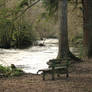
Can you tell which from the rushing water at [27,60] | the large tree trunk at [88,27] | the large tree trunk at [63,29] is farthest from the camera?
the rushing water at [27,60]

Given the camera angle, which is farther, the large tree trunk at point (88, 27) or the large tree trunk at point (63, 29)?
the large tree trunk at point (88, 27)

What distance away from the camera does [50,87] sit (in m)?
8.82

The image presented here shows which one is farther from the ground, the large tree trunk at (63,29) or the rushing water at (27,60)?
the large tree trunk at (63,29)

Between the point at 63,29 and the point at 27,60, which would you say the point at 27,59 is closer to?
the point at 27,60

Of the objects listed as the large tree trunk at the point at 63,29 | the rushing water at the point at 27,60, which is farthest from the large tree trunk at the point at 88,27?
the rushing water at the point at 27,60

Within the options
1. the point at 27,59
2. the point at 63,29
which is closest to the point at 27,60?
the point at 27,59

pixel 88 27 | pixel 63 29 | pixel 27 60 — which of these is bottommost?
pixel 27 60

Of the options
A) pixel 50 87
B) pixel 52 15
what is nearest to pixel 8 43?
pixel 52 15

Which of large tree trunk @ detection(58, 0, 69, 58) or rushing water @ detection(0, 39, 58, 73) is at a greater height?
large tree trunk @ detection(58, 0, 69, 58)

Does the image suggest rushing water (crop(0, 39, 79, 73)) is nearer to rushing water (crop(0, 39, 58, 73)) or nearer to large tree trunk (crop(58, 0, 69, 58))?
rushing water (crop(0, 39, 58, 73))

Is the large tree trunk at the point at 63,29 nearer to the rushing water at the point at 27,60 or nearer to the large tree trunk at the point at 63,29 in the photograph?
the large tree trunk at the point at 63,29

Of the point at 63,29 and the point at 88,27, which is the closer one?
the point at 63,29

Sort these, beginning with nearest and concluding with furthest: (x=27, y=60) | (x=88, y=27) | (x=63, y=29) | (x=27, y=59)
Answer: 1. (x=63, y=29)
2. (x=88, y=27)
3. (x=27, y=60)
4. (x=27, y=59)

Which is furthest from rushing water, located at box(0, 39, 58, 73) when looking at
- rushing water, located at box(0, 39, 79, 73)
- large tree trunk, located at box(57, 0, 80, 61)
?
large tree trunk, located at box(57, 0, 80, 61)
